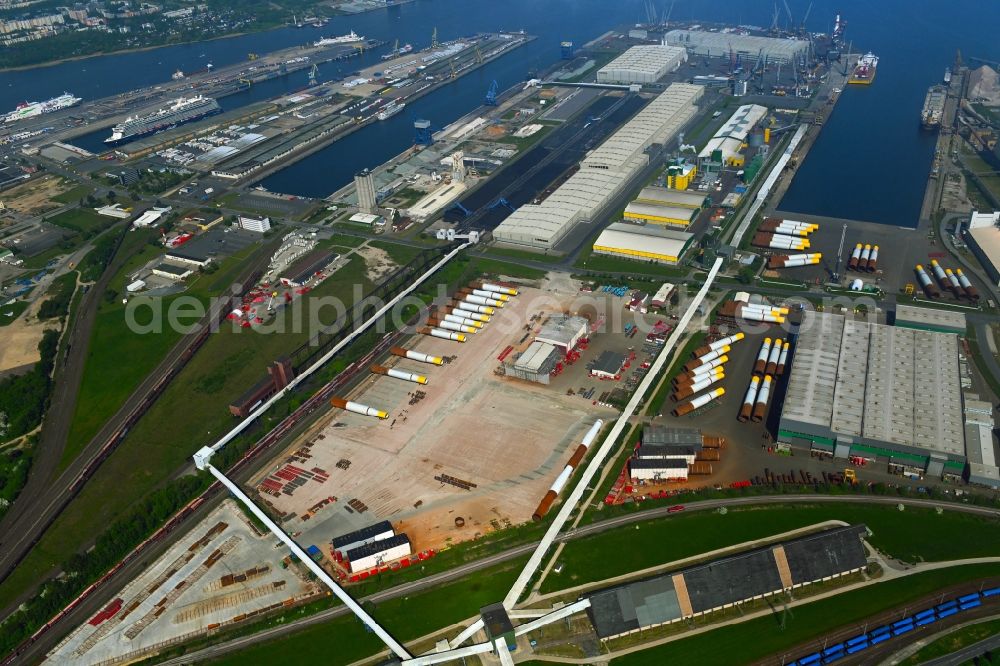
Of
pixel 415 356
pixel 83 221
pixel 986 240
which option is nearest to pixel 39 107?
pixel 83 221

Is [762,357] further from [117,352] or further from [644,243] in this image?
[117,352]

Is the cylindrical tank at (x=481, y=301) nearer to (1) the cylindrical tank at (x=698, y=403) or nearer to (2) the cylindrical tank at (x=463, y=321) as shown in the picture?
(2) the cylindrical tank at (x=463, y=321)

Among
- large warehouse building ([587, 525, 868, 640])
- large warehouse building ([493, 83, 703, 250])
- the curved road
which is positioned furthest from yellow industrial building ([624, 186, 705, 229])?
large warehouse building ([587, 525, 868, 640])

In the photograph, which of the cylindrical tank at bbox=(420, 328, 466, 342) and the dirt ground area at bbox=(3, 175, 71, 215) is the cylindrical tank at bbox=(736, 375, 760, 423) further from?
the dirt ground area at bbox=(3, 175, 71, 215)

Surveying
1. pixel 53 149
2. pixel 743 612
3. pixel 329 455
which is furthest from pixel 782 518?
pixel 53 149

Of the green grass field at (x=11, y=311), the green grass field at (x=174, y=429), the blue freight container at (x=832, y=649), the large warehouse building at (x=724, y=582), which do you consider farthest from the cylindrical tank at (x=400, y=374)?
the green grass field at (x=11, y=311)
